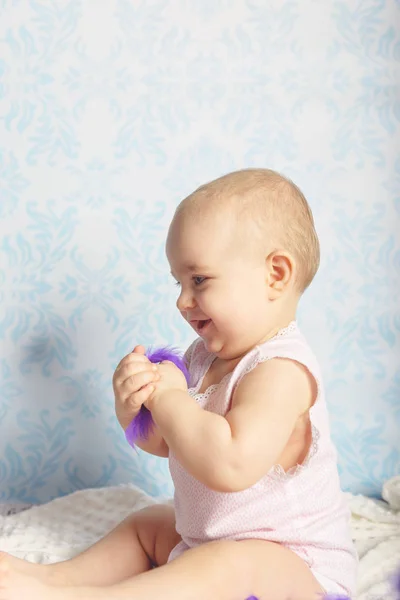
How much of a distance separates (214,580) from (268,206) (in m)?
0.51

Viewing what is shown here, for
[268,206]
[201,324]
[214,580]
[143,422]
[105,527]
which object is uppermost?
[268,206]

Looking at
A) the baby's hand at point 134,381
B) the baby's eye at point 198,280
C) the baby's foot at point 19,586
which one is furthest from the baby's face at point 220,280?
the baby's foot at point 19,586

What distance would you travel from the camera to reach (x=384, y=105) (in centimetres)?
163

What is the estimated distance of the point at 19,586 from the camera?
0.90 meters

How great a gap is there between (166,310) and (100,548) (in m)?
0.57

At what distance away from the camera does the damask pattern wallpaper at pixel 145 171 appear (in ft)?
5.16

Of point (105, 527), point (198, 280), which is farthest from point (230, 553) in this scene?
point (105, 527)

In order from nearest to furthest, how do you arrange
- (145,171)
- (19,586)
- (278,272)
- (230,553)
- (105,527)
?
(19,586)
(230,553)
(278,272)
(105,527)
(145,171)

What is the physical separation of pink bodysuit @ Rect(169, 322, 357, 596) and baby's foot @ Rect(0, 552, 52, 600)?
0.27 metres

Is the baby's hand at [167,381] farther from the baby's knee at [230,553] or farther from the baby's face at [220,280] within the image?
the baby's knee at [230,553]

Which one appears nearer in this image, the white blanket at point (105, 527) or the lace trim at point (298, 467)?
the lace trim at point (298, 467)

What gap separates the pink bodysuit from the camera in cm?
108

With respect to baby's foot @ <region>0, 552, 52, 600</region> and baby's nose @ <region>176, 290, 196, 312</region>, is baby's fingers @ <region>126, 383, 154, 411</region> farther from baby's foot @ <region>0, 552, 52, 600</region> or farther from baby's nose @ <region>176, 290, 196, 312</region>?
baby's foot @ <region>0, 552, 52, 600</region>

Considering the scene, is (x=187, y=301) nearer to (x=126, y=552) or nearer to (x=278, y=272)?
(x=278, y=272)
